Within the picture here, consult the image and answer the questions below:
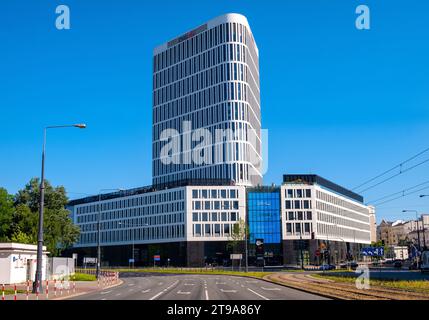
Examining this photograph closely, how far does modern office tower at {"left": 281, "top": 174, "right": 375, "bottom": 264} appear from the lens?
136375mm

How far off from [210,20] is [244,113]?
1326 inches

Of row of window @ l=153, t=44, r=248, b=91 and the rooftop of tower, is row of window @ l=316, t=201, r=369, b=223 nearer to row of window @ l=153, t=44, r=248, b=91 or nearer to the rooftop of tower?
row of window @ l=153, t=44, r=248, b=91

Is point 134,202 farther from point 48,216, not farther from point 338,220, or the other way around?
point 48,216

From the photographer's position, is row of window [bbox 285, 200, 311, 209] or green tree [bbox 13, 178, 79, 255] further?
row of window [bbox 285, 200, 311, 209]

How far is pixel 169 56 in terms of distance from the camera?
181125 mm

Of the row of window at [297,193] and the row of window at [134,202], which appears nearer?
the row of window at [297,193]

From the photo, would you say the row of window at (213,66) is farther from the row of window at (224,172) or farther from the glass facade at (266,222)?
the glass facade at (266,222)

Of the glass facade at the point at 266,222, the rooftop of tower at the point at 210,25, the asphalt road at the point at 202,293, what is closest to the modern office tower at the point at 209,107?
the rooftop of tower at the point at 210,25

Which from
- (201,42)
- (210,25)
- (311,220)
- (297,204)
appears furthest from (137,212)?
(210,25)

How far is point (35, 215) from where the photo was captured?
246 ft

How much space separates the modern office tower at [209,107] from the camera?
158375mm

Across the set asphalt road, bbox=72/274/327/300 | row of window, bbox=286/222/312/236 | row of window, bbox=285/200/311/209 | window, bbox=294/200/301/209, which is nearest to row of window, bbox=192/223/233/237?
row of window, bbox=286/222/312/236

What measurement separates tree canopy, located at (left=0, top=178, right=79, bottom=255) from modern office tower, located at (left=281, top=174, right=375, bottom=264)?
60525 mm
